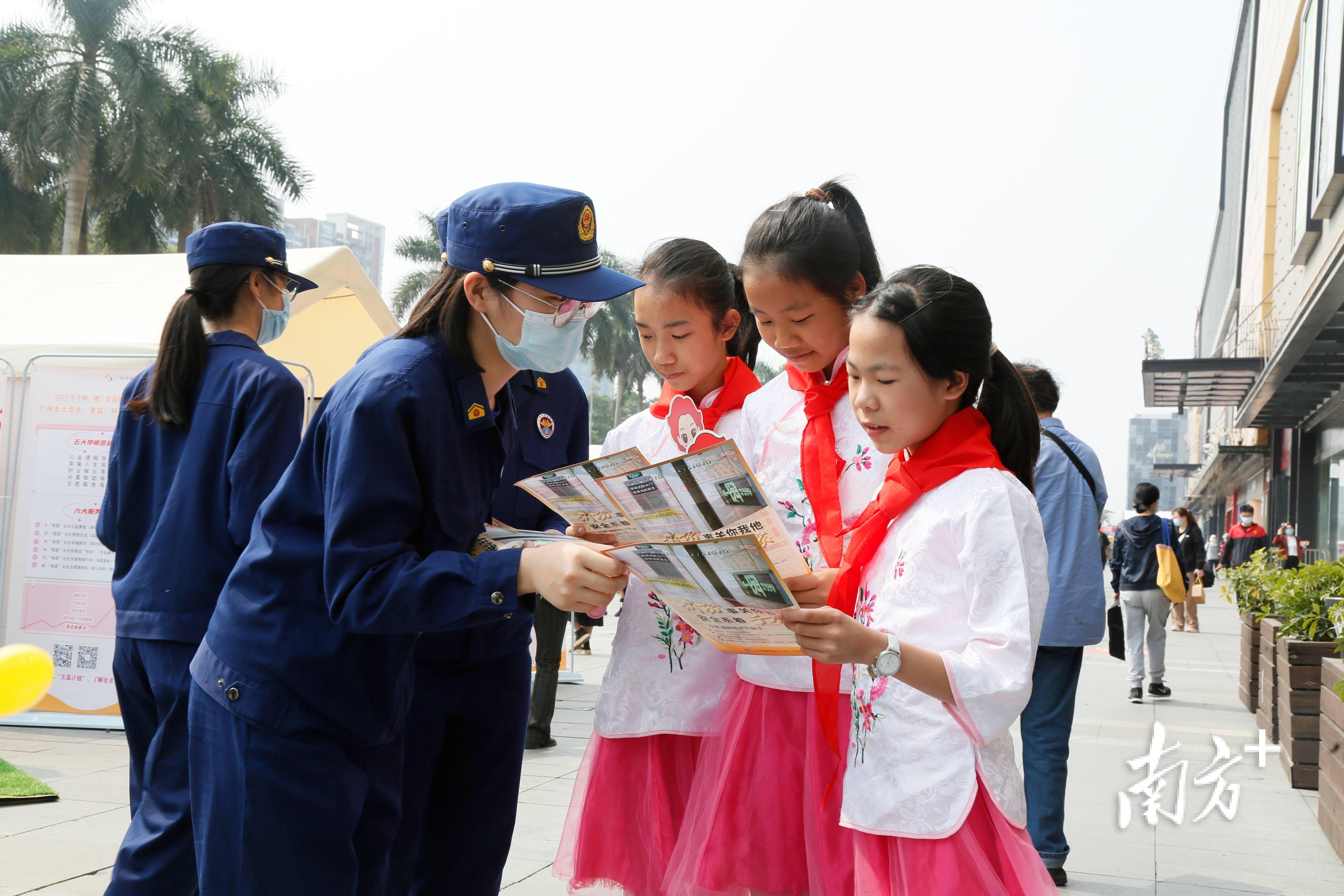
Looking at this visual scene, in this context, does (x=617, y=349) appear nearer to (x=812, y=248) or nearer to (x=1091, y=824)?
(x=1091, y=824)

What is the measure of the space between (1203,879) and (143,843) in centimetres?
360

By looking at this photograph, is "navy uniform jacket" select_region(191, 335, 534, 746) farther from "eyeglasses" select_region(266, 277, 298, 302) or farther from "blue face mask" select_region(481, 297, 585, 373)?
"eyeglasses" select_region(266, 277, 298, 302)

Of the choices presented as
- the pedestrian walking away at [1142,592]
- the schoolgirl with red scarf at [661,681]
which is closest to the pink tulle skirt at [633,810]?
the schoolgirl with red scarf at [661,681]

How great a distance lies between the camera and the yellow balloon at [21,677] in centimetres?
215

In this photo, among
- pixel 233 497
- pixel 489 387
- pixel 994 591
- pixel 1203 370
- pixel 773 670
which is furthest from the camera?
pixel 1203 370

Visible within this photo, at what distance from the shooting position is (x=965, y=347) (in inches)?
75.0

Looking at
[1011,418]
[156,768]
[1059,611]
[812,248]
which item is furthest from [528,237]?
[1059,611]

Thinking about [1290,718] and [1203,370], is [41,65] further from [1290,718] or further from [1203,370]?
[1290,718]

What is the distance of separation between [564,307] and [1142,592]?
25.3 feet

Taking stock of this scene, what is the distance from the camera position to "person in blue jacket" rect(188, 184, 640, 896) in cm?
156

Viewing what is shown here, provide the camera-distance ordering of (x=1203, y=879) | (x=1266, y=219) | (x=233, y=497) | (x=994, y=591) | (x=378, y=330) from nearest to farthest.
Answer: (x=994, y=591) → (x=233, y=497) → (x=1203, y=879) → (x=378, y=330) → (x=1266, y=219)

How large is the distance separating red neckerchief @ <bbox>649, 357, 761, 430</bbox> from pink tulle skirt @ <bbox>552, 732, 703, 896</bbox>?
0.76m

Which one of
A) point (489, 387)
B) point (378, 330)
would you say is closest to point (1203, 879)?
point (489, 387)

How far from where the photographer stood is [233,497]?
2.54 m
